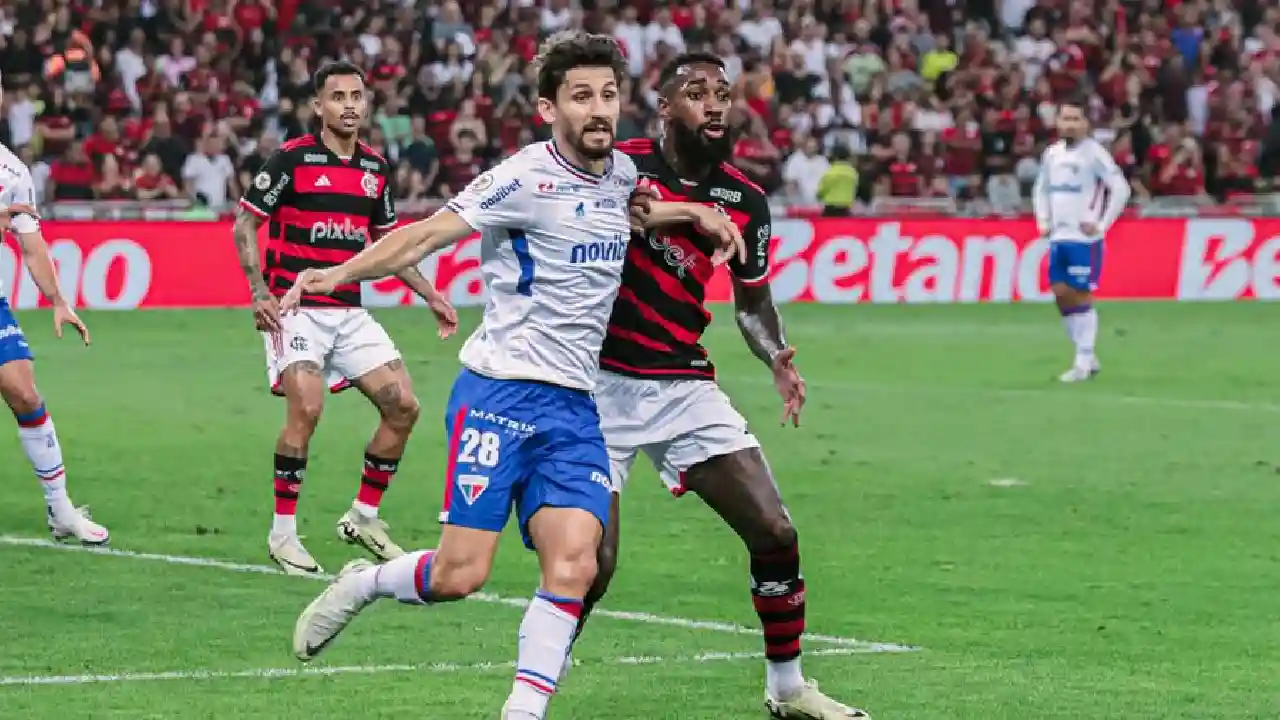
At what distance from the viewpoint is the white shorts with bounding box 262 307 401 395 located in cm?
1156

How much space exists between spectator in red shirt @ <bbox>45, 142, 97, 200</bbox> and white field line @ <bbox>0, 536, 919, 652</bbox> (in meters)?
16.0

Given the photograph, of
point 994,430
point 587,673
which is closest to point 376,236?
point 587,673

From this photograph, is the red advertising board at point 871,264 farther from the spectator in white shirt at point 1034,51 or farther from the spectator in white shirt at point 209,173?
the spectator in white shirt at point 1034,51

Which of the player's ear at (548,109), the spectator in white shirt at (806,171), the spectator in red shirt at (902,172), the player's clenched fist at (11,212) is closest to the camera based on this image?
the player's ear at (548,109)

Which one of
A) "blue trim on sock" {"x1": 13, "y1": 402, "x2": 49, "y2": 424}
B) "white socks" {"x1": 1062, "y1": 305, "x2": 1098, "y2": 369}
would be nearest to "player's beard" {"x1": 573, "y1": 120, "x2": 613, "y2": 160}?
"blue trim on sock" {"x1": 13, "y1": 402, "x2": 49, "y2": 424}

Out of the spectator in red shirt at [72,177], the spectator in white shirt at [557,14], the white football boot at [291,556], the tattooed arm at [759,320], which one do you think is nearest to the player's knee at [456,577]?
the tattooed arm at [759,320]

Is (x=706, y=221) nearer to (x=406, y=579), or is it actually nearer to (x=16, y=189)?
(x=406, y=579)

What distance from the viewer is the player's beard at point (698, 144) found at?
8.12 meters

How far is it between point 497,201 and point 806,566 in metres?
4.49

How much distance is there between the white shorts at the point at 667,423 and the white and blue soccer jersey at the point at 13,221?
440 centimetres

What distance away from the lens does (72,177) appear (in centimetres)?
2762

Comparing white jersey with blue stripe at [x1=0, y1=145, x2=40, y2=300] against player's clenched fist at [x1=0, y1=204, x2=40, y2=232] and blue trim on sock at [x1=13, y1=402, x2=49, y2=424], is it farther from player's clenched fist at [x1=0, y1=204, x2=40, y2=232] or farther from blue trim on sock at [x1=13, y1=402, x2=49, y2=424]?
blue trim on sock at [x1=13, y1=402, x2=49, y2=424]

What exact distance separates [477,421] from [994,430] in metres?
10.3

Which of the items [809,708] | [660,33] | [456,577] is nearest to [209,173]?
[660,33]
